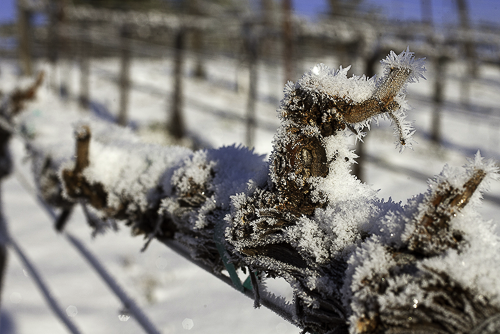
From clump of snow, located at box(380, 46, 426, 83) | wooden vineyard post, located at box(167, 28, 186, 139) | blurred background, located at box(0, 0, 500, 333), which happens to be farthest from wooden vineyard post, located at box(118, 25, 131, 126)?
clump of snow, located at box(380, 46, 426, 83)

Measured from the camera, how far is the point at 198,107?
661cm

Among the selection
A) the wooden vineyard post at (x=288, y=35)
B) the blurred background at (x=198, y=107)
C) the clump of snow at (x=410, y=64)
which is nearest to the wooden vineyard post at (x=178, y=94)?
the blurred background at (x=198, y=107)

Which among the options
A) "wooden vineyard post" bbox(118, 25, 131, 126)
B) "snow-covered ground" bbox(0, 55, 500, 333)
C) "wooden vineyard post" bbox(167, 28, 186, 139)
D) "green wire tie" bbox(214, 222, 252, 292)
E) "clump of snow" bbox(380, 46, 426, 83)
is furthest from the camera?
"wooden vineyard post" bbox(167, 28, 186, 139)

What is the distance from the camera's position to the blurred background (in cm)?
234

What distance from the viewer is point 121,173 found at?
2.96 feet

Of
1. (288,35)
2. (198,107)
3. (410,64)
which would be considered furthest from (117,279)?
(198,107)

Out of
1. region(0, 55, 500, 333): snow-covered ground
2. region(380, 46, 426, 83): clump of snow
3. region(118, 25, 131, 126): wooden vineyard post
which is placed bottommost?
region(0, 55, 500, 333): snow-covered ground

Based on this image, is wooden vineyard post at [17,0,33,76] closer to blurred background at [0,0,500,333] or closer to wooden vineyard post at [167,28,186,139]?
blurred background at [0,0,500,333]

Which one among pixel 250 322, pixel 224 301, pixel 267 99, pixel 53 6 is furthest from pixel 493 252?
pixel 267 99

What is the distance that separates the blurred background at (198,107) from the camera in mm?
2344

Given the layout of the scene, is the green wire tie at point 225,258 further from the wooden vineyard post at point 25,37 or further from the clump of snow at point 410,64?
the wooden vineyard post at point 25,37

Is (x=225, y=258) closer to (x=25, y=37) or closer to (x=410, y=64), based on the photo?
(x=410, y=64)

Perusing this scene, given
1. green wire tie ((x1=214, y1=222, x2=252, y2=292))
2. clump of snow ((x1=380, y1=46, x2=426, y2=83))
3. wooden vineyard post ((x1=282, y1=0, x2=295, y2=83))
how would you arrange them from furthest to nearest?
wooden vineyard post ((x1=282, y1=0, x2=295, y2=83)) < green wire tie ((x1=214, y1=222, x2=252, y2=292)) < clump of snow ((x1=380, y1=46, x2=426, y2=83))

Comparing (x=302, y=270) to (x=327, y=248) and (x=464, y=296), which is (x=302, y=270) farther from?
(x=464, y=296)
